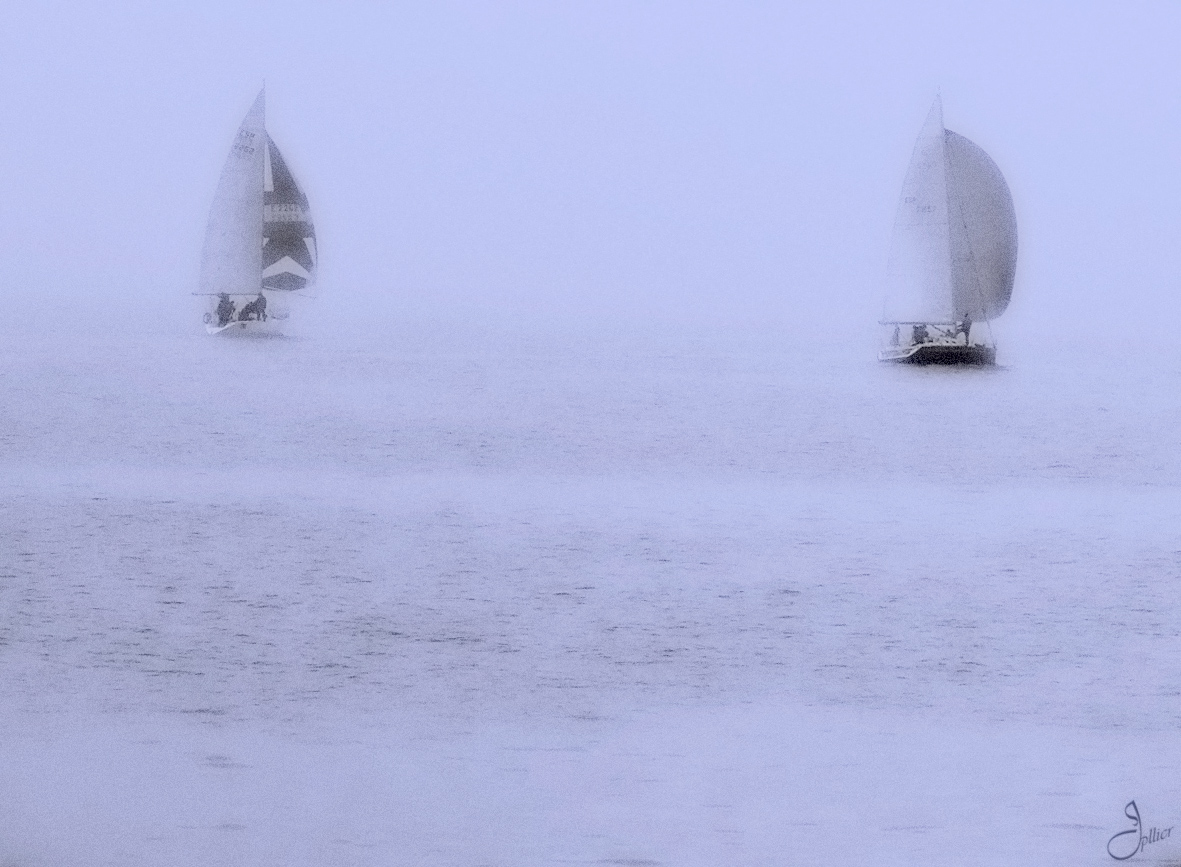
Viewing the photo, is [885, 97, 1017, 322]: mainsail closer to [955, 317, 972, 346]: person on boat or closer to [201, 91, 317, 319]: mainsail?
[955, 317, 972, 346]: person on boat

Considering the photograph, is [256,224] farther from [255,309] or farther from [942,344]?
[942,344]

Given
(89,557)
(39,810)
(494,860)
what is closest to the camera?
(494,860)

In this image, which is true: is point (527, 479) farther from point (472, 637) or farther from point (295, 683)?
point (295, 683)

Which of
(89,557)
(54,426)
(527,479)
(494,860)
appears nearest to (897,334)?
(527,479)

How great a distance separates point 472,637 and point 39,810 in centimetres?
281

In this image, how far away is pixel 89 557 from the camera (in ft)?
27.5

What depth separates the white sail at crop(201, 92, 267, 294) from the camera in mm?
24312

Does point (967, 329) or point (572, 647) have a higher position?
point (967, 329)
